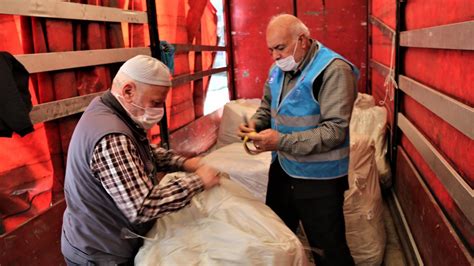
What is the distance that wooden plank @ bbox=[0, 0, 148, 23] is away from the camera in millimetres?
1596

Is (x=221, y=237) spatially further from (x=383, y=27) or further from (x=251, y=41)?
(x=251, y=41)

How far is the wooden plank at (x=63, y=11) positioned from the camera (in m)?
1.60

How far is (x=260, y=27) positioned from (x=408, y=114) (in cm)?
261

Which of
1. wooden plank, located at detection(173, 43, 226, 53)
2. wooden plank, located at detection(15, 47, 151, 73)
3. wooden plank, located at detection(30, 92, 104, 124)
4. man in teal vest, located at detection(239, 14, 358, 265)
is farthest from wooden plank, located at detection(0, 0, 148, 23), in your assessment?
man in teal vest, located at detection(239, 14, 358, 265)

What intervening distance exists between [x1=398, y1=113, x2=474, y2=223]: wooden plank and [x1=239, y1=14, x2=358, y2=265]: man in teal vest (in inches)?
14.7

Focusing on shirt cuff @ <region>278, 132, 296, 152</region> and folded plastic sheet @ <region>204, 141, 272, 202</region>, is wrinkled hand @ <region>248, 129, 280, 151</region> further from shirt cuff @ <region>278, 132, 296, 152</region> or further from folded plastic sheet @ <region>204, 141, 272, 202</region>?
folded plastic sheet @ <region>204, 141, 272, 202</region>

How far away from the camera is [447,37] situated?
4.84 ft

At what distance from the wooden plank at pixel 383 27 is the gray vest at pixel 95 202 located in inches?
86.6

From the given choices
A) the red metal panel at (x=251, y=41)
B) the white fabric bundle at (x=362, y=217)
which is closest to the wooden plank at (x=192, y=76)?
the red metal panel at (x=251, y=41)

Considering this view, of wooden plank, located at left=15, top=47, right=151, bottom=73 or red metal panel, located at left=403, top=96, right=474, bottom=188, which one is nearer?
red metal panel, located at left=403, top=96, right=474, bottom=188

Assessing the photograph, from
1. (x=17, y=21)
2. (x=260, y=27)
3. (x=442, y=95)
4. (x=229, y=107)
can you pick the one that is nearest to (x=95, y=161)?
(x=17, y=21)

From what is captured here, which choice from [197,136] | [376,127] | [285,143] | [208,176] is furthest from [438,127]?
[197,136]

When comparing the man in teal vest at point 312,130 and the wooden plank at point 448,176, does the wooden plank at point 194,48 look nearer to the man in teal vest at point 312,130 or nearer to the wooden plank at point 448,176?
the man in teal vest at point 312,130

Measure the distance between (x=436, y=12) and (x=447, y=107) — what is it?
0.48m
